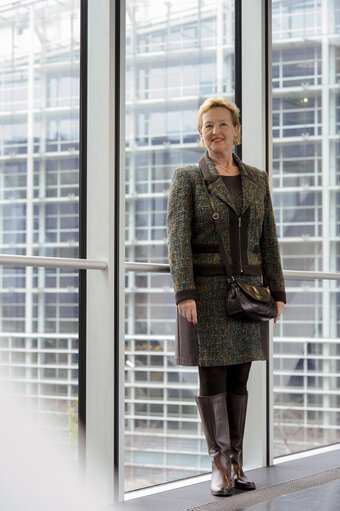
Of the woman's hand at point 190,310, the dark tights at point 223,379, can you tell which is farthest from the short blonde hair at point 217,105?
the dark tights at point 223,379

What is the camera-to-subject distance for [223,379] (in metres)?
2.59

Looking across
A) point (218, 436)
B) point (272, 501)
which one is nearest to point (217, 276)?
point (218, 436)

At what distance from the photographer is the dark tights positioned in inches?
101

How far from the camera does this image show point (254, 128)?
3189 mm

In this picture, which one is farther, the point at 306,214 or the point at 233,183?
the point at 306,214

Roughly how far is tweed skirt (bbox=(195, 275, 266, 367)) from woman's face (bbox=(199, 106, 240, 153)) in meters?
0.49

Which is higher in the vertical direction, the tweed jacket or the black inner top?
the black inner top

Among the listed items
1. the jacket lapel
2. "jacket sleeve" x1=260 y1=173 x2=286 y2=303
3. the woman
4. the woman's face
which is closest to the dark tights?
the woman

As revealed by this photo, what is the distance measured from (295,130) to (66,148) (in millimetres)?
1440

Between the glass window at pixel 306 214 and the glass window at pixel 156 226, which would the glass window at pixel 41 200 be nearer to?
the glass window at pixel 156 226

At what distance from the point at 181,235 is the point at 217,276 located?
0.67 feet

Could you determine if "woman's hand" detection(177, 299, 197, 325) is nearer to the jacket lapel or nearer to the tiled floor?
the jacket lapel

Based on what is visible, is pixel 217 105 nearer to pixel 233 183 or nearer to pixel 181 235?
pixel 233 183

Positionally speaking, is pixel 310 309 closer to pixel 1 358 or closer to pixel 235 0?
pixel 235 0
